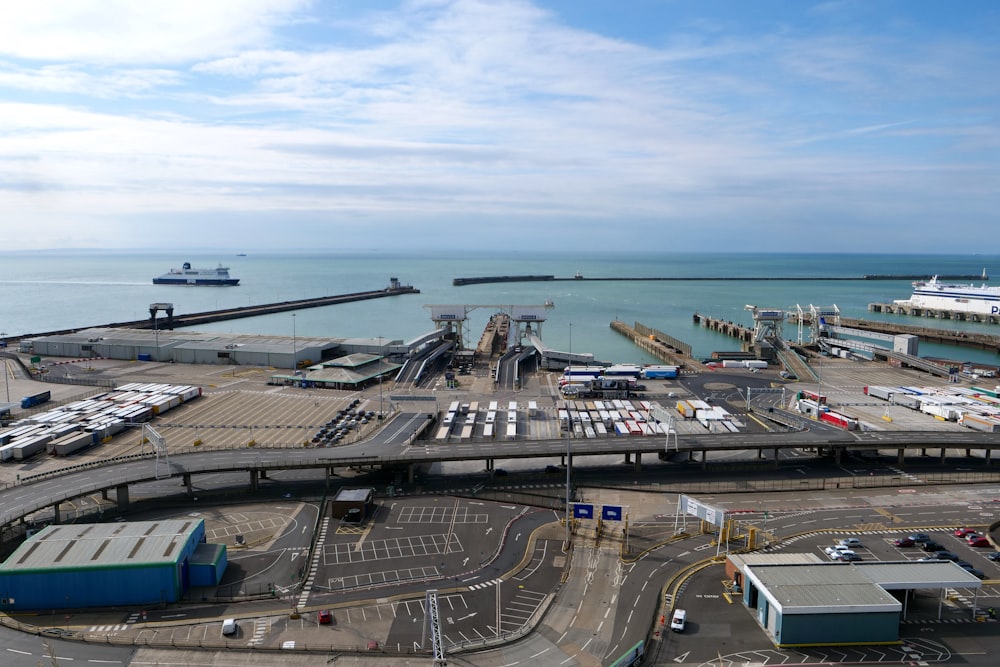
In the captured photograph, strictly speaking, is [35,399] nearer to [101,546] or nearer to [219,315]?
[101,546]

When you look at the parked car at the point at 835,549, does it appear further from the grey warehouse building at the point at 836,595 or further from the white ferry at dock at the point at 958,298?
the white ferry at dock at the point at 958,298

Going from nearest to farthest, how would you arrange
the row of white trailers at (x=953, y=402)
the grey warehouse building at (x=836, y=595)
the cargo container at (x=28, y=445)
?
the grey warehouse building at (x=836, y=595)
the cargo container at (x=28, y=445)
the row of white trailers at (x=953, y=402)

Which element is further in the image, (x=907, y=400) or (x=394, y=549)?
(x=907, y=400)

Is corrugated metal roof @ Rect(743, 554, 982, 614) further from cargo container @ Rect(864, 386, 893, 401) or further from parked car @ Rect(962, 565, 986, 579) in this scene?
cargo container @ Rect(864, 386, 893, 401)

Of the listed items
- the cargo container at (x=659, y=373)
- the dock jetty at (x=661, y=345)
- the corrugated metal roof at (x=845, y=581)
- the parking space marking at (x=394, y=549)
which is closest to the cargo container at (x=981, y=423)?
the cargo container at (x=659, y=373)

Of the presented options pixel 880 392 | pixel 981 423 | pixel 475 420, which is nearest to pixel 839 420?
pixel 981 423

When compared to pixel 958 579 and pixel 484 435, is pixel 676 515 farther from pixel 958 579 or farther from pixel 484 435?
pixel 484 435

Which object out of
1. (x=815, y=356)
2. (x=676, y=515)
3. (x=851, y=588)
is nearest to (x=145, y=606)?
(x=676, y=515)
